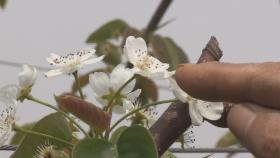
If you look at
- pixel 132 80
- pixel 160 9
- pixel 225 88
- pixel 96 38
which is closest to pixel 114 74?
pixel 132 80

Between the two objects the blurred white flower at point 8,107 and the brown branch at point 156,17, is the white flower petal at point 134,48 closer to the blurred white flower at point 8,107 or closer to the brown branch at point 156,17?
the blurred white flower at point 8,107

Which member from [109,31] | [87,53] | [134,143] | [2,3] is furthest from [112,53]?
[134,143]

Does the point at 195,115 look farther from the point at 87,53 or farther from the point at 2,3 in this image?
the point at 2,3

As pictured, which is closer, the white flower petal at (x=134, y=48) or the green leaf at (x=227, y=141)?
the white flower petal at (x=134, y=48)

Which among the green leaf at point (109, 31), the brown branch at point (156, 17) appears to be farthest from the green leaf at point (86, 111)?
the green leaf at point (109, 31)

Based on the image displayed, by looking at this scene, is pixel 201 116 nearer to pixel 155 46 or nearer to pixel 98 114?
pixel 98 114

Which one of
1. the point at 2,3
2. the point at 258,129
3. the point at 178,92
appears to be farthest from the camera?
the point at 2,3

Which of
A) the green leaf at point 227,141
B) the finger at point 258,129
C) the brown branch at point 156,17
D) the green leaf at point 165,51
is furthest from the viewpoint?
the green leaf at point 227,141
